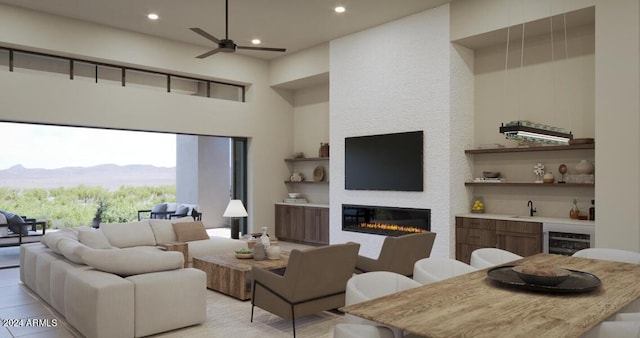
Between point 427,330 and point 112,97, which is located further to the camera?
point 112,97

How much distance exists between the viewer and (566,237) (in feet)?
19.3

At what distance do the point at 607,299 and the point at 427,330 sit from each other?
1278 mm

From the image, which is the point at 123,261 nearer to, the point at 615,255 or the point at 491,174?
the point at 615,255

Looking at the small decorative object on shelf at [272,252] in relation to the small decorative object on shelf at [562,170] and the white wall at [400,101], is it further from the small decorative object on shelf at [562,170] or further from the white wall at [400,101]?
the small decorative object on shelf at [562,170]

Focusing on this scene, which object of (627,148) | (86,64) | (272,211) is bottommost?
(272,211)

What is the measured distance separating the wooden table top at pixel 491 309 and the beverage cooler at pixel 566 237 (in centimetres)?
275

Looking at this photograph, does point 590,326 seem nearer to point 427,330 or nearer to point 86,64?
point 427,330

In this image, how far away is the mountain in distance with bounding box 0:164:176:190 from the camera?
24.9 feet

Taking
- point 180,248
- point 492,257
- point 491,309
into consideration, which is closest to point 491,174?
point 492,257

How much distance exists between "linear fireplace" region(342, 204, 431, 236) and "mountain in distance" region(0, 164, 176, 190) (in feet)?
13.6

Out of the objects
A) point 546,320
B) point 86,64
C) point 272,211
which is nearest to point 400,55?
point 272,211

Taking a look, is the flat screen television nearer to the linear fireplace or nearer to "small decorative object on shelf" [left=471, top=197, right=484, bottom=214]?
the linear fireplace

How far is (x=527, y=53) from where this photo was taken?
688cm

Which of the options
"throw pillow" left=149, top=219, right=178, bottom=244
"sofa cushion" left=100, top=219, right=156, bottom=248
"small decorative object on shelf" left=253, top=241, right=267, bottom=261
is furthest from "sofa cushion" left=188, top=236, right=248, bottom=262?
"small decorative object on shelf" left=253, top=241, right=267, bottom=261
